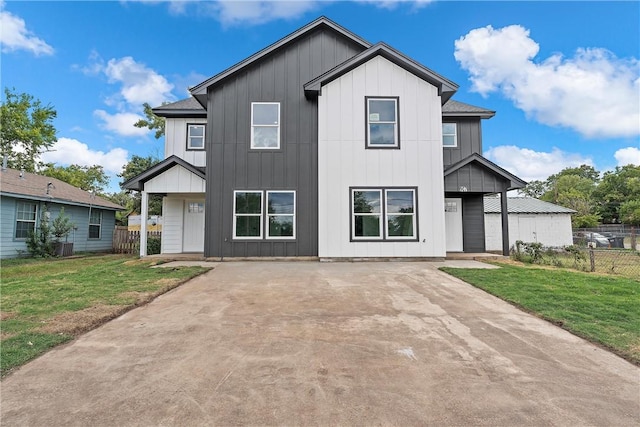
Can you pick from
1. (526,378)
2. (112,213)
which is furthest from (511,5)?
(112,213)

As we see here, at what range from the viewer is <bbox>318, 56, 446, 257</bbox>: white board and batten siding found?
10492 millimetres

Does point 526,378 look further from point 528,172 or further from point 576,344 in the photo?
point 528,172

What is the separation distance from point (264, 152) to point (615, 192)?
6105 centimetres

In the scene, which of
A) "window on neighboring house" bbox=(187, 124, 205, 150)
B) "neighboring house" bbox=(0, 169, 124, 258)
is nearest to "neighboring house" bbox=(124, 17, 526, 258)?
"window on neighboring house" bbox=(187, 124, 205, 150)

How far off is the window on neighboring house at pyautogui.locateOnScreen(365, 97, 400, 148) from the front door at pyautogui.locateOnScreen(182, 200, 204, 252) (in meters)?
7.72

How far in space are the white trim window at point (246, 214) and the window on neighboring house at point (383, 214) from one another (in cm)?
334

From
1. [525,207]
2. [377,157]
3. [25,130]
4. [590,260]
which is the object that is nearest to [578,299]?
[590,260]

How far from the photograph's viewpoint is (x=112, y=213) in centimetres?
1827

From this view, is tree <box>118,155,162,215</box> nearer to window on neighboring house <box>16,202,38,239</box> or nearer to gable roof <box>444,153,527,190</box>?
window on neighboring house <box>16,202,38,239</box>

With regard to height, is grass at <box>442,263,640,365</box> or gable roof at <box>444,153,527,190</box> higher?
gable roof at <box>444,153,527,190</box>

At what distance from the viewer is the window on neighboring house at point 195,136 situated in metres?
13.2

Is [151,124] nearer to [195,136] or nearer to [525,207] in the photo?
[195,136]

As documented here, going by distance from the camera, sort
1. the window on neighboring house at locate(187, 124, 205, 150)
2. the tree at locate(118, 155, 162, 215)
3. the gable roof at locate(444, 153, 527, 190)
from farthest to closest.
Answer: the tree at locate(118, 155, 162, 215) → the window on neighboring house at locate(187, 124, 205, 150) → the gable roof at locate(444, 153, 527, 190)

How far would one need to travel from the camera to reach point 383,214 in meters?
10.5
